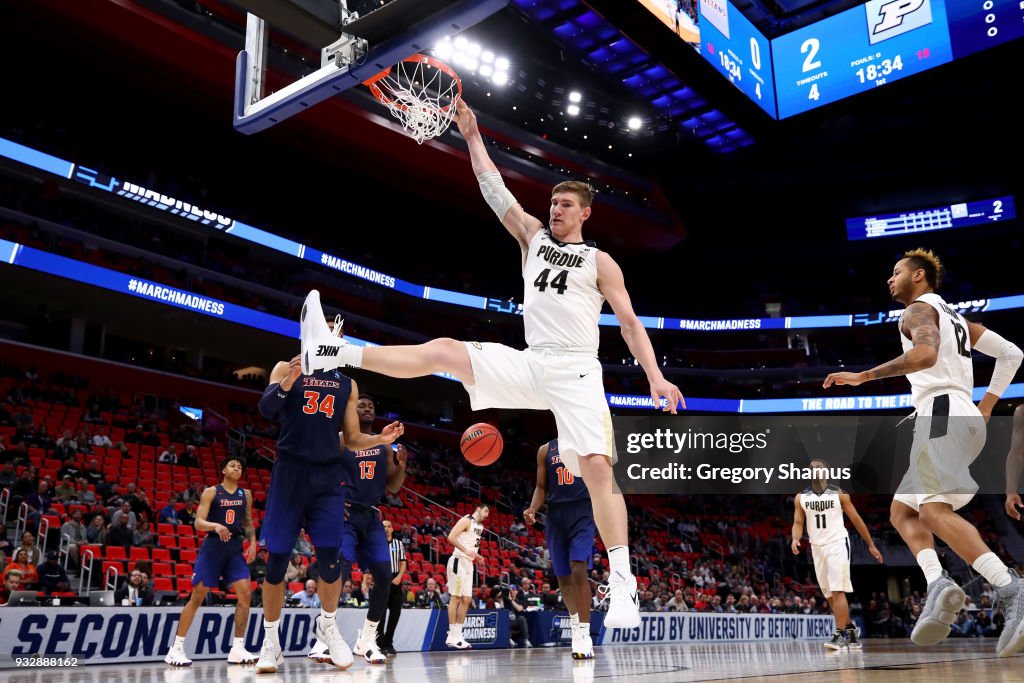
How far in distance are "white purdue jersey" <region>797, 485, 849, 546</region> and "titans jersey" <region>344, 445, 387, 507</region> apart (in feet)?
20.2

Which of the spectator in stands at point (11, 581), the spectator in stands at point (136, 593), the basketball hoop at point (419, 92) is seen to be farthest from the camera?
the spectator in stands at point (136, 593)

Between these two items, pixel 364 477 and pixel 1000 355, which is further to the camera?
pixel 364 477

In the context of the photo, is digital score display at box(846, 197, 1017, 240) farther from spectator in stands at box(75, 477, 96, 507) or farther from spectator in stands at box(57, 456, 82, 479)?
spectator in stands at box(75, 477, 96, 507)

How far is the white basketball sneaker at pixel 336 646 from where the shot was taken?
6348 mm

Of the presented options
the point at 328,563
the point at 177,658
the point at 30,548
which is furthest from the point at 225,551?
the point at 30,548

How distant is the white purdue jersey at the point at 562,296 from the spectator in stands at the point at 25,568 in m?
9.52

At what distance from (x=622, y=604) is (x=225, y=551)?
220 inches

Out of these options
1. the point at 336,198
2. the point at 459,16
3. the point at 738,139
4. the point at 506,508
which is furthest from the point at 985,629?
the point at 336,198

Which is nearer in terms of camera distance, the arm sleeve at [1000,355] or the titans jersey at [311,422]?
the arm sleeve at [1000,355]

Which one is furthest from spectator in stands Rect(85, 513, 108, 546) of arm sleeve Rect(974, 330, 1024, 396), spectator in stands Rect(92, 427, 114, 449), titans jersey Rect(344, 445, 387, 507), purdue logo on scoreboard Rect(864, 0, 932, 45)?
purdue logo on scoreboard Rect(864, 0, 932, 45)

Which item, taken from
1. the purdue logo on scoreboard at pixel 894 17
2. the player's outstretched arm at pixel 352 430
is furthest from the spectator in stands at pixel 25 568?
the purdue logo on scoreboard at pixel 894 17

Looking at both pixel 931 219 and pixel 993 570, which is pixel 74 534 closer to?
pixel 993 570

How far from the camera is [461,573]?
39.1ft

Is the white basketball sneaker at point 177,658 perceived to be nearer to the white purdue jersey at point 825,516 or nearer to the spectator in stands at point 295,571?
the spectator in stands at point 295,571
